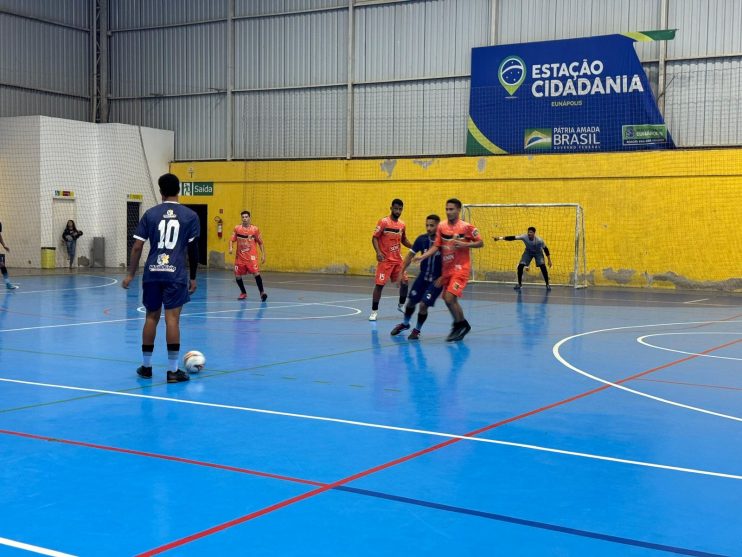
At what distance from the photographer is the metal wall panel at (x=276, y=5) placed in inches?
1363

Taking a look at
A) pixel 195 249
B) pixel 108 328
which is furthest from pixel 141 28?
pixel 195 249

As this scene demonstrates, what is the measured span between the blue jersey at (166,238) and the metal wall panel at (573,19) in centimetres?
2257

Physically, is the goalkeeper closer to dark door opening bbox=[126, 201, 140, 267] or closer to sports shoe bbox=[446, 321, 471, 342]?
sports shoe bbox=[446, 321, 471, 342]

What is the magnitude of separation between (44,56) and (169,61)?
5.05 meters

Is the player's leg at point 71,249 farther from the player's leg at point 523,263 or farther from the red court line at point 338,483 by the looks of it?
the red court line at point 338,483

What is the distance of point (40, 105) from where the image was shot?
121 ft

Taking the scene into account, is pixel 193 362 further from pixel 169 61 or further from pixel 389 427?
pixel 169 61

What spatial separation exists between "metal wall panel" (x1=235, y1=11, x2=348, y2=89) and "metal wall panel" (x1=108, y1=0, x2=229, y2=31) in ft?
4.63

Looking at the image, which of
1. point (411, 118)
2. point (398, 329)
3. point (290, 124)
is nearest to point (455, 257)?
point (398, 329)

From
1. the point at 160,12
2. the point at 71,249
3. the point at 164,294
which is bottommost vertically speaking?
the point at 71,249

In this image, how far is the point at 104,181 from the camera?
35906 mm

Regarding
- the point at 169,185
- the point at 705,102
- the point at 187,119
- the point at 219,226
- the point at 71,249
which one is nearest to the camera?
the point at 169,185

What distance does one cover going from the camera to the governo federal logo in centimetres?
3014

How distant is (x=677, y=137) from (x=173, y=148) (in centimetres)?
2095
